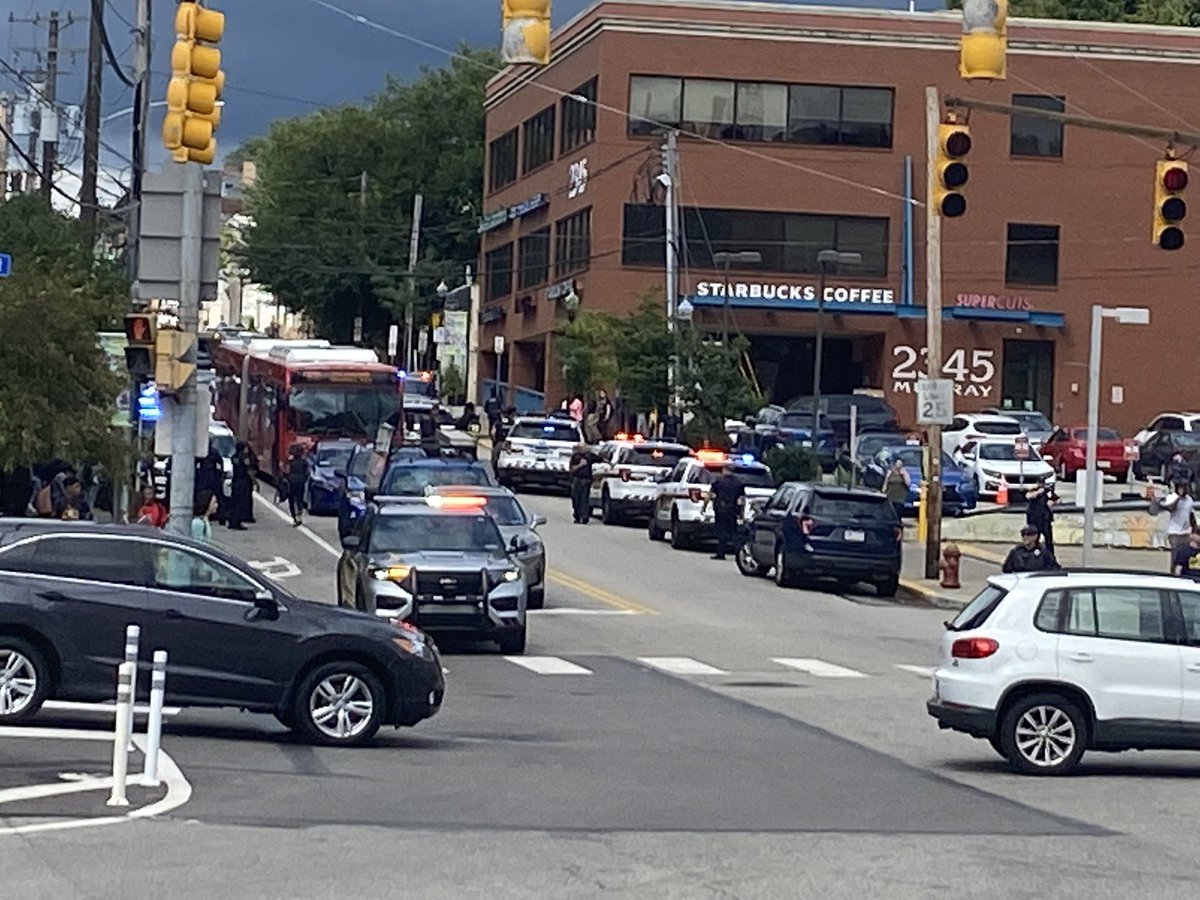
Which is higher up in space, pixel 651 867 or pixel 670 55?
pixel 670 55

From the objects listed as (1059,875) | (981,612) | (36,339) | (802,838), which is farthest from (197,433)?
(1059,875)

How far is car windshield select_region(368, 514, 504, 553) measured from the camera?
2677 centimetres

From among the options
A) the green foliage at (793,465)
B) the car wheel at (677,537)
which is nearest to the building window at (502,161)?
the green foliage at (793,465)

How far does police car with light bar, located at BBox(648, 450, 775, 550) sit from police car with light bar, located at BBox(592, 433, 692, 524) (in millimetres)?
2571

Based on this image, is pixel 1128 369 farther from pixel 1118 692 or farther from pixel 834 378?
pixel 1118 692

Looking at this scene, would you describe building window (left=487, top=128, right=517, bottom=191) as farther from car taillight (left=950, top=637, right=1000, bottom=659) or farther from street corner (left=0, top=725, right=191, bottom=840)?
street corner (left=0, top=725, right=191, bottom=840)

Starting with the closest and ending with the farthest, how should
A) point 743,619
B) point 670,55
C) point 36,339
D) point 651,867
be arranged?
1. point 651,867
2. point 36,339
3. point 743,619
4. point 670,55

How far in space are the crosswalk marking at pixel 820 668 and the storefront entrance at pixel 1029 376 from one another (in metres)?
49.0

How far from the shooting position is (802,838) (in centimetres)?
1357

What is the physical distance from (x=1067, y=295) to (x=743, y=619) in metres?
44.0

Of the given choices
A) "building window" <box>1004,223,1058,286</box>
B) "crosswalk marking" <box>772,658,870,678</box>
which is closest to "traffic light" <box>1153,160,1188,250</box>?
"crosswalk marking" <box>772,658,870,678</box>

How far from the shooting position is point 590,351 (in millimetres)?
66938

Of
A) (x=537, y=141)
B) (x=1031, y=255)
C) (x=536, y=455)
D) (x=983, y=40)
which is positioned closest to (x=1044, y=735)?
(x=983, y=40)

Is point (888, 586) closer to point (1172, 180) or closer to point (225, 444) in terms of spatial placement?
point (225, 444)
